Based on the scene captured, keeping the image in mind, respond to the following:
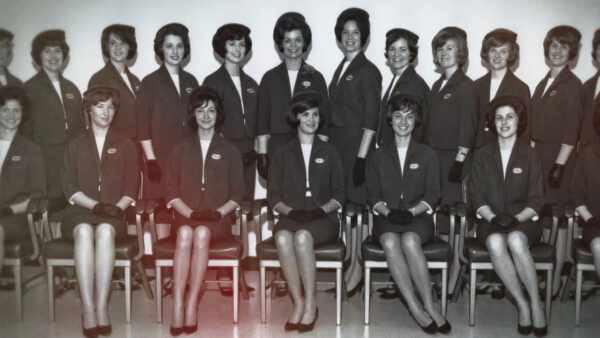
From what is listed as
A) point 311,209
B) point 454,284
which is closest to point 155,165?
point 311,209

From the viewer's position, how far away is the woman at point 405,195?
347 cm

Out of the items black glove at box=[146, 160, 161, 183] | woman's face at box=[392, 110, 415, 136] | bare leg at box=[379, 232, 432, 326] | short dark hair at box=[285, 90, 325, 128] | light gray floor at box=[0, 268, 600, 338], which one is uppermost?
short dark hair at box=[285, 90, 325, 128]

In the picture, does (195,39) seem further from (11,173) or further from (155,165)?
(11,173)

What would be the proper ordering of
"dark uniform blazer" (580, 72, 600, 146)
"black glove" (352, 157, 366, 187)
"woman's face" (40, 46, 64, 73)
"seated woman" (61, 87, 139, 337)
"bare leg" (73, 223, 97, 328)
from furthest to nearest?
"woman's face" (40, 46, 64, 73)
"black glove" (352, 157, 366, 187)
"dark uniform blazer" (580, 72, 600, 146)
"seated woman" (61, 87, 139, 337)
"bare leg" (73, 223, 97, 328)

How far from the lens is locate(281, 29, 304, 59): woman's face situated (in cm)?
401

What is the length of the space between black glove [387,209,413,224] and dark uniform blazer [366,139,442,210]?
15cm

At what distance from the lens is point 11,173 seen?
355cm

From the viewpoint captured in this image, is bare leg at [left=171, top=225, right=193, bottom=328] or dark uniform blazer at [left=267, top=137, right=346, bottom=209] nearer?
bare leg at [left=171, top=225, right=193, bottom=328]

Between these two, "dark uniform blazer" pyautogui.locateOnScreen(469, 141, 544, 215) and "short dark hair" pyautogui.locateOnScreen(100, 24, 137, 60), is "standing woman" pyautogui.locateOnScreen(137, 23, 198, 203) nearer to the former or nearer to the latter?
"short dark hair" pyautogui.locateOnScreen(100, 24, 137, 60)

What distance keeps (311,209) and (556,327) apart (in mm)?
1599

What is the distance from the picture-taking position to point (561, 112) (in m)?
3.95

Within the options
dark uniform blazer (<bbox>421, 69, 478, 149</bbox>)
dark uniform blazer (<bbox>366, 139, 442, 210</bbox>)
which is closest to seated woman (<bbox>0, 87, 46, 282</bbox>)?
dark uniform blazer (<bbox>366, 139, 442, 210</bbox>)

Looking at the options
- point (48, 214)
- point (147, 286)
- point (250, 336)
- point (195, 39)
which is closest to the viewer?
point (250, 336)

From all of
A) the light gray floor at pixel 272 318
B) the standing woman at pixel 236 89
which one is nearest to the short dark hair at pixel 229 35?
the standing woman at pixel 236 89
